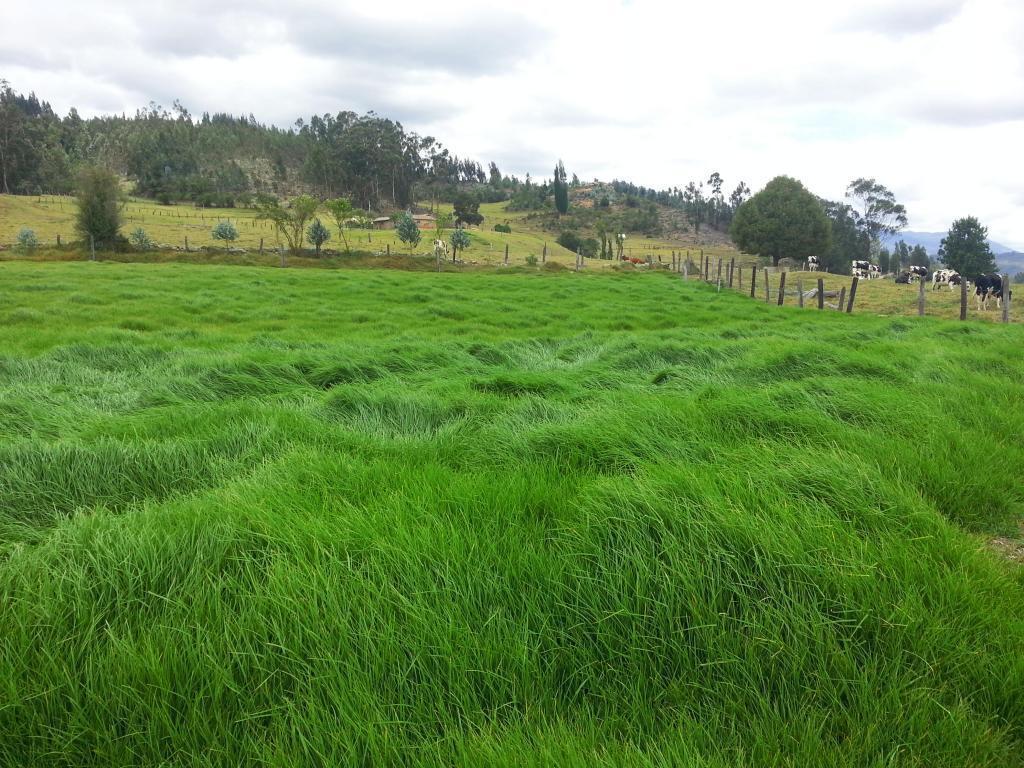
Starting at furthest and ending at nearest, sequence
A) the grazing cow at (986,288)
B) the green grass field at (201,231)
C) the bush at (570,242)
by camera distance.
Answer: the bush at (570,242), the green grass field at (201,231), the grazing cow at (986,288)

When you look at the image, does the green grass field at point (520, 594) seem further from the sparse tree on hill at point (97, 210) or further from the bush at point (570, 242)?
the bush at point (570, 242)

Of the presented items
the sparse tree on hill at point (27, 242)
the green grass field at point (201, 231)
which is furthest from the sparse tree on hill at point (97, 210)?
the green grass field at point (201, 231)

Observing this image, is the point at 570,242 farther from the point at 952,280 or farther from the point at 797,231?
the point at 952,280

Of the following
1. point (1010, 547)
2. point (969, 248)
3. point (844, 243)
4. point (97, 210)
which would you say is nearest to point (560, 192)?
point (844, 243)

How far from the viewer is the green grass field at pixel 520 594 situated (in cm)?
125

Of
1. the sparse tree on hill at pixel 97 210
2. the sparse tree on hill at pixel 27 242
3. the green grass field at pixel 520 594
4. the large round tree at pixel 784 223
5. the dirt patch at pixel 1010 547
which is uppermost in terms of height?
the large round tree at pixel 784 223

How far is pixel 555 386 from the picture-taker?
17.7 feet

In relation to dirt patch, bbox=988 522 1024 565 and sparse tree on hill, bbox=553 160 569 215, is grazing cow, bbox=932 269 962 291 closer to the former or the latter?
dirt patch, bbox=988 522 1024 565

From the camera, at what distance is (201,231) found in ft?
193

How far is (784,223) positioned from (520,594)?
2616 inches

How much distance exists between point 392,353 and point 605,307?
10.8 metres

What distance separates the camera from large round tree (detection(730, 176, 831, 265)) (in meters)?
57.9

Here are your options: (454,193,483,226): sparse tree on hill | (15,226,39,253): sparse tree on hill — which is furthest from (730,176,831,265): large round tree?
(15,226,39,253): sparse tree on hill

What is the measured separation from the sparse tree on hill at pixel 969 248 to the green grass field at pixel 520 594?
71.5 meters
